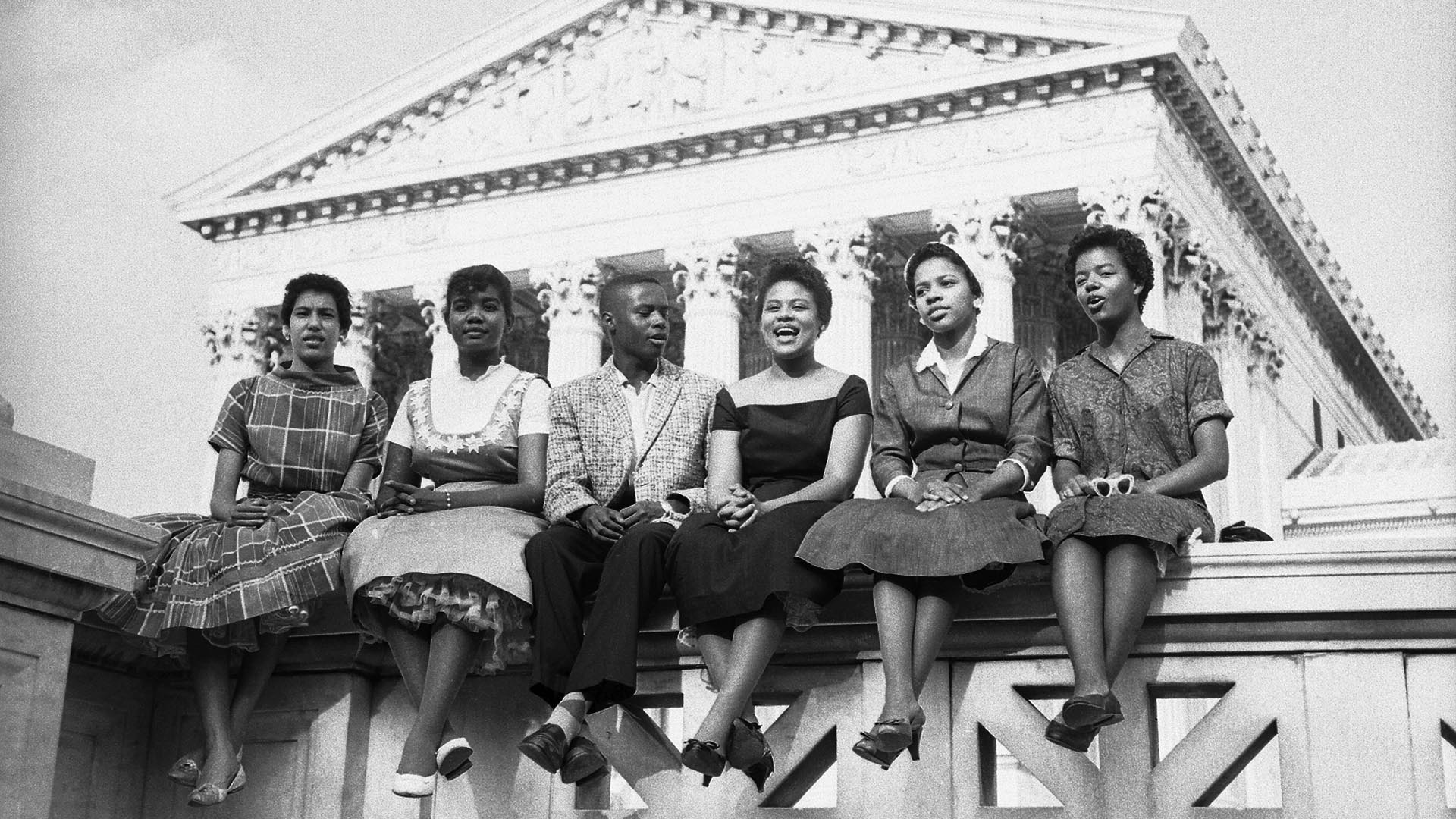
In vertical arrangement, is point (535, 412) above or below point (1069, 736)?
above

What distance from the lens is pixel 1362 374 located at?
44.5 metres

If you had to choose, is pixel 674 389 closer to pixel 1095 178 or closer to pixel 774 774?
pixel 774 774

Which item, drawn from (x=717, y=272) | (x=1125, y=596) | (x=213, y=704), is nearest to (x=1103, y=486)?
(x=1125, y=596)

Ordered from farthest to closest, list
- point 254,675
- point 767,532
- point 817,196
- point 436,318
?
point 436,318 → point 817,196 → point 254,675 → point 767,532

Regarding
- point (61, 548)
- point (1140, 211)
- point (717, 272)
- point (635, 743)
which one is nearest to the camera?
point (61, 548)

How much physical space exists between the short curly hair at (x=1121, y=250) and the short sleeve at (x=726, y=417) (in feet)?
4.19

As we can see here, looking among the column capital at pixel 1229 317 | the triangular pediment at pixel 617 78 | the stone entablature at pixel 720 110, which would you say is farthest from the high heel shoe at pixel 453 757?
the column capital at pixel 1229 317

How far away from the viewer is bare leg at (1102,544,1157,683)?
4.88 m

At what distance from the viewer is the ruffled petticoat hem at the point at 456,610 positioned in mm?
5547

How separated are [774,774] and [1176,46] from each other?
79.2ft

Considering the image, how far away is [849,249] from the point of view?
30.1 meters

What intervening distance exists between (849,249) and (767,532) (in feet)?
81.6

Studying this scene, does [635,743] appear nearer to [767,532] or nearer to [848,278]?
[767,532]

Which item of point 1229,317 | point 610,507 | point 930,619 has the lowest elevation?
point 930,619
